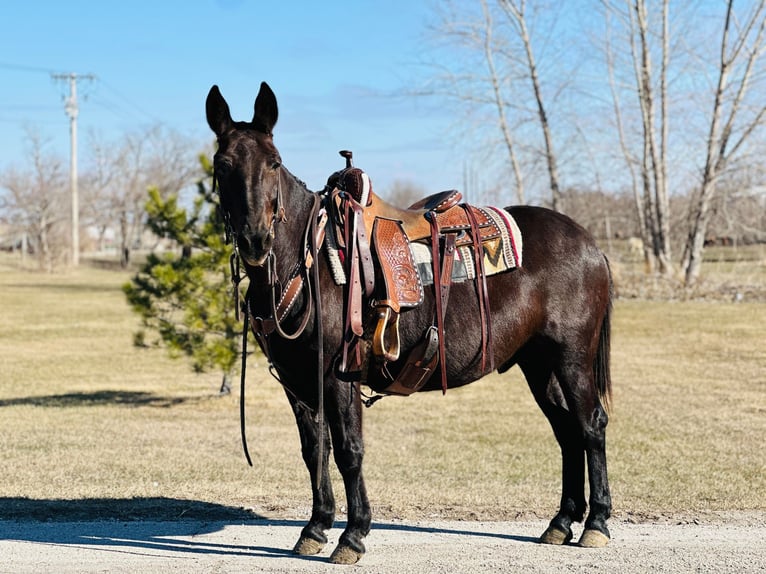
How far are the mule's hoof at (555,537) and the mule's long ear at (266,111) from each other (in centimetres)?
282

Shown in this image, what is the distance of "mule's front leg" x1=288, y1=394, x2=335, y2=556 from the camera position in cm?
483

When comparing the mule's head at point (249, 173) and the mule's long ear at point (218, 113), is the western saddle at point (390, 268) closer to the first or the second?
the mule's head at point (249, 173)

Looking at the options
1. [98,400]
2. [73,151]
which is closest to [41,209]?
[73,151]

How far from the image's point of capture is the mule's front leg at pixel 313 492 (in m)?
4.83

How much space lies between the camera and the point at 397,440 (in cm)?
1009

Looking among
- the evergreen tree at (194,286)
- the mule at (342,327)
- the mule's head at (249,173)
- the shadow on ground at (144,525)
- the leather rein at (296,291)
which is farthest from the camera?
the evergreen tree at (194,286)

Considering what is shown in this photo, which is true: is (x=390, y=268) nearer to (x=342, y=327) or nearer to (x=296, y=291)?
(x=342, y=327)

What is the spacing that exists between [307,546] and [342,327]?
1.28 meters

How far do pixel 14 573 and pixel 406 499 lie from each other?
2910mm

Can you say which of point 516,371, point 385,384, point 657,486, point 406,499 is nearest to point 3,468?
point 406,499

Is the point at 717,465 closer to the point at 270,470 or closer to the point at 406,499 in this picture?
the point at 406,499

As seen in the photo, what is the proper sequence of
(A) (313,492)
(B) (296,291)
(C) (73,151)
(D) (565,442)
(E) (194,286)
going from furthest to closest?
(C) (73,151), (E) (194,286), (D) (565,442), (A) (313,492), (B) (296,291)

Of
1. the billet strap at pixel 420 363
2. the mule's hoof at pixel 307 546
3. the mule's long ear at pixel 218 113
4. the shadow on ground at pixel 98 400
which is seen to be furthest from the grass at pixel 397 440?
the mule's long ear at pixel 218 113

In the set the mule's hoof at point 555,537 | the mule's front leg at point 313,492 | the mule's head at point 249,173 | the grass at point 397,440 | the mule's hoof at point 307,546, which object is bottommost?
the grass at point 397,440
